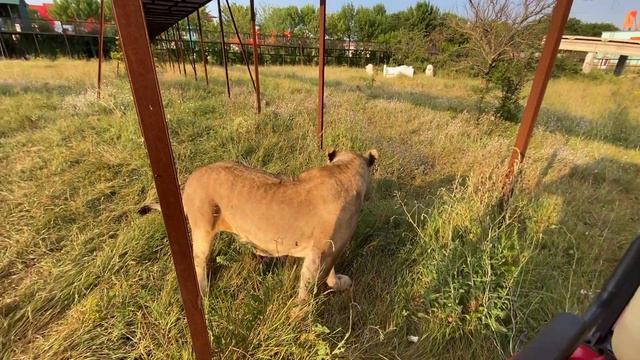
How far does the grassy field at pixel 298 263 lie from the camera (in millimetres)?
2275

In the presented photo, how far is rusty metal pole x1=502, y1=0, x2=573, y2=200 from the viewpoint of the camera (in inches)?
122

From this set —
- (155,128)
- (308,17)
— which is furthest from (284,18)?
(155,128)

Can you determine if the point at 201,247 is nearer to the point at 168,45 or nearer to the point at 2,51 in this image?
the point at 168,45

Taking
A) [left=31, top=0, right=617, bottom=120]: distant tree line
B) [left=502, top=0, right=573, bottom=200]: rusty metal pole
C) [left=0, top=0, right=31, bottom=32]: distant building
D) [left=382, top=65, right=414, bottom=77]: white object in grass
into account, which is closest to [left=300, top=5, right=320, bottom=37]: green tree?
[left=31, top=0, right=617, bottom=120]: distant tree line

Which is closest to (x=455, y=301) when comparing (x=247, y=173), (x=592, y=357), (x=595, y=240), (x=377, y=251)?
(x=377, y=251)

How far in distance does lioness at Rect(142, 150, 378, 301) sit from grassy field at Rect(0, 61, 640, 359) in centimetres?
28

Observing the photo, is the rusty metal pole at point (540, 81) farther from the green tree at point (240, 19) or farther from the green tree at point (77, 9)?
the green tree at point (77, 9)

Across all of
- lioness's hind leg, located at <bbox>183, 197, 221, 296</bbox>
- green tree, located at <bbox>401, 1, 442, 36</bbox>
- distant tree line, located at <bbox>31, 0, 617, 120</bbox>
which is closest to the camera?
lioness's hind leg, located at <bbox>183, 197, 221, 296</bbox>

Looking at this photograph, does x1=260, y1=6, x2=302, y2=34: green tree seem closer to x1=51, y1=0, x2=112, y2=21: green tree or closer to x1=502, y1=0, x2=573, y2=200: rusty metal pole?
x1=51, y1=0, x2=112, y2=21: green tree

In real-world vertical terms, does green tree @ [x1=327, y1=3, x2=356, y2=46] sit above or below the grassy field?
above

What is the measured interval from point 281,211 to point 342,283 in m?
0.97

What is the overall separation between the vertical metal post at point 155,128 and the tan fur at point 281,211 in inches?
40.9

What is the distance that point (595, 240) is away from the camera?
12.1 ft

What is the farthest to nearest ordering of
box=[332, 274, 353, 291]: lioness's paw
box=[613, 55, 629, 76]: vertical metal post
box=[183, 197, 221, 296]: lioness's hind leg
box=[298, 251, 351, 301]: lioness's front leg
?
box=[613, 55, 629, 76]: vertical metal post → box=[332, 274, 353, 291]: lioness's paw → box=[183, 197, 221, 296]: lioness's hind leg → box=[298, 251, 351, 301]: lioness's front leg
